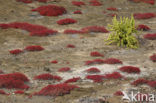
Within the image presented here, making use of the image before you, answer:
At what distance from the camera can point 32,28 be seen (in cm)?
2436

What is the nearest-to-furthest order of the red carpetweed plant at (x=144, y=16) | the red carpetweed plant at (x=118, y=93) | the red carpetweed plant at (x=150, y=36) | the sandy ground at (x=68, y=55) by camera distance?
the red carpetweed plant at (x=118, y=93)
the sandy ground at (x=68, y=55)
the red carpetweed plant at (x=150, y=36)
the red carpetweed plant at (x=144, y=16)

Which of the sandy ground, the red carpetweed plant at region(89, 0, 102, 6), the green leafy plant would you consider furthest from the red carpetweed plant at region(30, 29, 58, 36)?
the red carpetweed plant at region(89, 0, 102, 6)

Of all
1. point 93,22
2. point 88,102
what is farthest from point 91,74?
point 93,22

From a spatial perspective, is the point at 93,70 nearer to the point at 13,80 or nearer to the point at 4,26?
the point at 13,80

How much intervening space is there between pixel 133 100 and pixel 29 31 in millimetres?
13714

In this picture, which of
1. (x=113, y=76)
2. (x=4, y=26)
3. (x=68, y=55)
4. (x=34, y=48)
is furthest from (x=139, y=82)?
(x=4, y=26)

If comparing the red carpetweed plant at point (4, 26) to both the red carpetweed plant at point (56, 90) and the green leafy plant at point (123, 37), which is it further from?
the red carpetweed plant at point (56, 90)

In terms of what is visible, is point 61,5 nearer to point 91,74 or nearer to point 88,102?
point 91,74

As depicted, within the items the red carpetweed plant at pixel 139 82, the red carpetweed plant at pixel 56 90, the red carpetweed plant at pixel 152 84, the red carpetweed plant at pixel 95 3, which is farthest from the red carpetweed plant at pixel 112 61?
the red carpetweed plant at pixel 95 3

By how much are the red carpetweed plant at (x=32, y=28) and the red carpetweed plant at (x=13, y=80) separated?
8494mm

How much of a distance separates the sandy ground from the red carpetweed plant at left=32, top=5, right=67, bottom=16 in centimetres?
69

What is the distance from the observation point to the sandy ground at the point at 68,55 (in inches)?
511

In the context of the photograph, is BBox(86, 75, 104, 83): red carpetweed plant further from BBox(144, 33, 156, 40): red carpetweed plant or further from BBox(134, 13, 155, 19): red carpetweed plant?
BBox(134, 13, 155, 19): red carpetweed plant

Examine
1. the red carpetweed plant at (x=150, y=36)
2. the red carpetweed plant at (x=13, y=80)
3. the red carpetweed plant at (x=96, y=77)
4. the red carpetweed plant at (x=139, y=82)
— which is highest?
the red carpetweed plant at (x=13, y=80)
